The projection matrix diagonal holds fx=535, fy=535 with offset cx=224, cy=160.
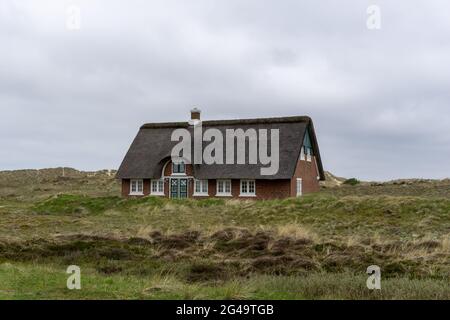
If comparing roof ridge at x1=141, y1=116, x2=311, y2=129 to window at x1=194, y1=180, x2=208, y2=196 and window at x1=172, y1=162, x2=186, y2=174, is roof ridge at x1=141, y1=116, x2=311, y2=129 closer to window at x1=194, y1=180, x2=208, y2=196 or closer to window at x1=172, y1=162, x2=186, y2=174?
window at x1=172, y1=162, x2=186, y2=174

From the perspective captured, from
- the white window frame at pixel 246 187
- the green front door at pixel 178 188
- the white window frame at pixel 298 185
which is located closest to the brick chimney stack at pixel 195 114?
the green front door at pixel 178 188

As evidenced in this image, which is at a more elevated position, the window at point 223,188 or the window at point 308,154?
the window at point 308,154

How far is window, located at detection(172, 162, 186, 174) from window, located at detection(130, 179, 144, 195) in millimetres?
3270

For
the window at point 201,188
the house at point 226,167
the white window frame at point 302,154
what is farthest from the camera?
the window at point 201,188

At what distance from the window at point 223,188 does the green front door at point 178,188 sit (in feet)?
9.43

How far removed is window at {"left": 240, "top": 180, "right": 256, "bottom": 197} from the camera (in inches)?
1620

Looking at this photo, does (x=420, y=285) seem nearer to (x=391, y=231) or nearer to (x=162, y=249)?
(x=162, y=249)

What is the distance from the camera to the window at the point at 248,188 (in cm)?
4116

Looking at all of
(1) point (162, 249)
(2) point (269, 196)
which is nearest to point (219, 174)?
(2) point (269, 196)

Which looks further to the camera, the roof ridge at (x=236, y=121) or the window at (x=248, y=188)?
the roof ridge at (x=236, y=121)

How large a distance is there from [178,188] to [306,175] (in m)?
10.5

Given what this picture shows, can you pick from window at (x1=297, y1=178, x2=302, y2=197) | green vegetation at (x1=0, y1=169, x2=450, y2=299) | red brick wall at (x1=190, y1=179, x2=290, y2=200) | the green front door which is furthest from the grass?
the green front door

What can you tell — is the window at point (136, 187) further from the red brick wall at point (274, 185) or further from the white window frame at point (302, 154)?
the white window frame at point (302, 154)

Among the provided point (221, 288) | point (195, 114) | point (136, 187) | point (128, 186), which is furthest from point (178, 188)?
point (221, 288)
